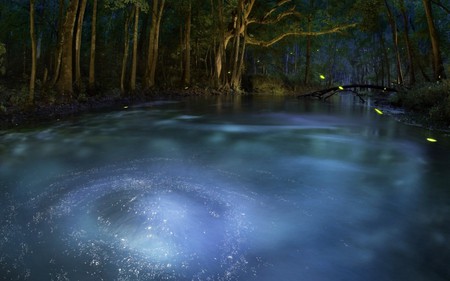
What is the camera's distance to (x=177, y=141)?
31.2ft

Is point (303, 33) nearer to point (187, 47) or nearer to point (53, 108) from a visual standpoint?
point (187, 47)

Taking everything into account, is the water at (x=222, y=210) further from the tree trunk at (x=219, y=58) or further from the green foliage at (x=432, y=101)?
the tree trunk at (x=219, y=58)

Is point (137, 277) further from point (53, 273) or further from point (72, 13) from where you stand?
point (72, 13)

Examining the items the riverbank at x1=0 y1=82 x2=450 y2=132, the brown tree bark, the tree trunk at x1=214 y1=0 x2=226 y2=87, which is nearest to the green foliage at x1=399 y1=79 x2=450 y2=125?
the riverbank at x1=0 y1=82 x2=450 y2=132

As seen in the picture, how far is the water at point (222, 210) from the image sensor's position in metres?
3.36

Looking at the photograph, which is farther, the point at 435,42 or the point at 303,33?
the point at 303,33

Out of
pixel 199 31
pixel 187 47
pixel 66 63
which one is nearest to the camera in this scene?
pixel 66 63

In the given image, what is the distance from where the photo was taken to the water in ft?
11.0

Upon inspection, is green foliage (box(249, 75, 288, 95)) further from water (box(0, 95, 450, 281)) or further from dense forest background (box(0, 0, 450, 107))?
water (box(0, 95, 450, 281))

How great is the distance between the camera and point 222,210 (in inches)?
183

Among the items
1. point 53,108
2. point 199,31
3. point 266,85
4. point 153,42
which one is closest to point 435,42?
point 153,42

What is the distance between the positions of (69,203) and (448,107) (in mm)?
11396

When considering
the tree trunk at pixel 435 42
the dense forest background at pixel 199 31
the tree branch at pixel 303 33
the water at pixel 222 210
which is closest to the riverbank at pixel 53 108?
the dense forest background at pixel 199 31

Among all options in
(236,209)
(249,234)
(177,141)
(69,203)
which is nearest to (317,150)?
(177,141)
